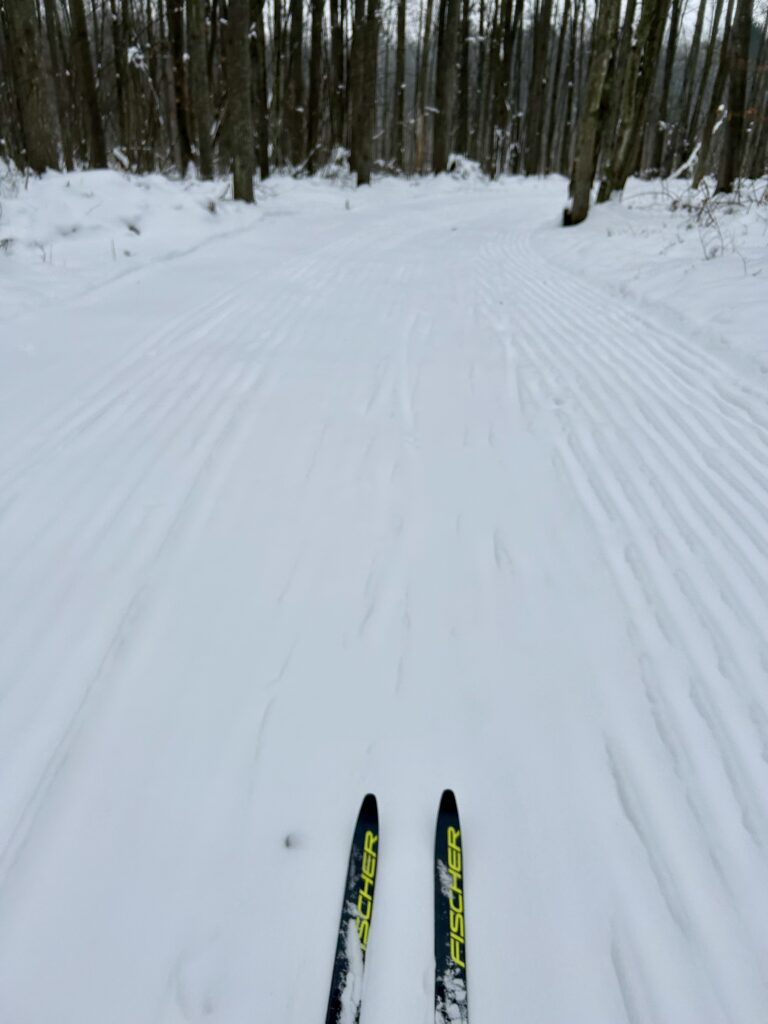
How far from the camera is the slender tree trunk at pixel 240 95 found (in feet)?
38.3

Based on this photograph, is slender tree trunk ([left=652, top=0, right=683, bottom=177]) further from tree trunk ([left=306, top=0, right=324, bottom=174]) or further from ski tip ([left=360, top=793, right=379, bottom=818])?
ski tip ([left=360, top=793, right=379, bottom=818])

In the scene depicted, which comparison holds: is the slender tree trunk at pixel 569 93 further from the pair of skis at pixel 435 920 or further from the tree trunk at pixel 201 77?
the pair of skis at pixel 435 920

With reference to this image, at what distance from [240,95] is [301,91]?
34.4 ft

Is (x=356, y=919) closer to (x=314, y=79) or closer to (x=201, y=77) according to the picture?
(x=201, y=77)

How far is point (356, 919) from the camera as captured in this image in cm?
156

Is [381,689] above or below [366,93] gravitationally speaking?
below

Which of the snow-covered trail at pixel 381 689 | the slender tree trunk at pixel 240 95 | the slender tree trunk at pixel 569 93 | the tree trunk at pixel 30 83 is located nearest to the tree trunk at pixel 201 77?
the slender tree trunk at pixel 240 95

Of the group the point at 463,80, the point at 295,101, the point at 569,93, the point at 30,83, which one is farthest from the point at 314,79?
the point at 569,93

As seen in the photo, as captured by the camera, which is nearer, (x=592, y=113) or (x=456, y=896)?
(x=456, y=896)

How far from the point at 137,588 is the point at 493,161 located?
3012cm

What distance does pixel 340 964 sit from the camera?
58.2 inches

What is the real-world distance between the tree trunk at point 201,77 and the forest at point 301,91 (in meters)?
0.03

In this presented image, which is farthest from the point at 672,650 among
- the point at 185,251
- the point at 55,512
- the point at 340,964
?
the point at 185,251

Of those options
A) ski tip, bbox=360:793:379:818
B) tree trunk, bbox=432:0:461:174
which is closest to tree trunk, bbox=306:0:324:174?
tree trunk, bbox=432:0:461:174
